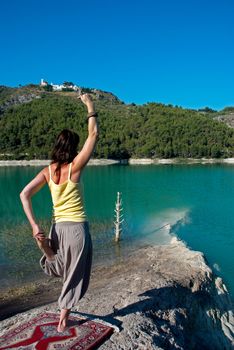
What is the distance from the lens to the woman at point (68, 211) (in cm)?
443

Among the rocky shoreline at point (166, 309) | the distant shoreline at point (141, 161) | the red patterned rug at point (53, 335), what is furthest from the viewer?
the distant shoreline at point (141, 161)

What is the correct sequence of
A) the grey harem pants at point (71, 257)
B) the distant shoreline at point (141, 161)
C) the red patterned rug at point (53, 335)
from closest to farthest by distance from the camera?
the grey harem pants at point (71, 257)
the red patterned rug at point (53, 335)
the distant shoreline at point (141, 161)

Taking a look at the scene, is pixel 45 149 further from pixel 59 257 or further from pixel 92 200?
pixel 59 257

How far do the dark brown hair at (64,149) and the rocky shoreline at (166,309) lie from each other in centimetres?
256

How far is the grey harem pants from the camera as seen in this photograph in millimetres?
4500

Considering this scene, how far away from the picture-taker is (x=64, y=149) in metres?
4.47

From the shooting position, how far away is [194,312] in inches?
310

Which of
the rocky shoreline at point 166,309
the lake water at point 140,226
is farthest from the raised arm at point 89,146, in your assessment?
the lake water at point 140,226

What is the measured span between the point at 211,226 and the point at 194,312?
58.2ft

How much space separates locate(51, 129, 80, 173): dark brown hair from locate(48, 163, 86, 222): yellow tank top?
0.39 feet

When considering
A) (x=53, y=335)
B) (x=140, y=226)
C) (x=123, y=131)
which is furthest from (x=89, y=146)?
(x=123, y=131)

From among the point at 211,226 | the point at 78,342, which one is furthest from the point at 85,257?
the point at 211,226

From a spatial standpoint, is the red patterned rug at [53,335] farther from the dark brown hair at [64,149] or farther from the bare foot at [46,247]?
the dark brown hair at [64,149]

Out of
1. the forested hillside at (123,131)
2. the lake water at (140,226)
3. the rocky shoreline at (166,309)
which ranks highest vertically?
the forested hillside at (123,131)
